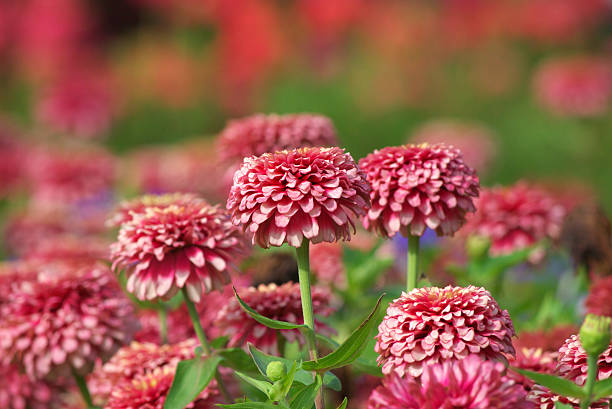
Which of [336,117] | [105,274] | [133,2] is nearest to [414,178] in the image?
[105,274]

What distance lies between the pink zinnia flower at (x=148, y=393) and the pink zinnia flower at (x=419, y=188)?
1.14ft

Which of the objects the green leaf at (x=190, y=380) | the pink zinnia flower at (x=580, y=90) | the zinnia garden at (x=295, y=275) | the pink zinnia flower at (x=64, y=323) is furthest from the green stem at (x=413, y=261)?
the pink zinnia flower at (x=580, y=90)

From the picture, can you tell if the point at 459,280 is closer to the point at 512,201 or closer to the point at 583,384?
the point at 512,201

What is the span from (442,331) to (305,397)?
171 millimetres

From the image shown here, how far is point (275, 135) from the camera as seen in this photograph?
53.4 inches

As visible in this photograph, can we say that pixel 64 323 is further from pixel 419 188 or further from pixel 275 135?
pixel 419 188

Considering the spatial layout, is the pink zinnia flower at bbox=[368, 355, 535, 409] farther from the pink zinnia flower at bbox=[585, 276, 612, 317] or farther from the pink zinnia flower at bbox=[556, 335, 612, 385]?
the pink zinnia flower at bbox=[585, 276, 612, 317]

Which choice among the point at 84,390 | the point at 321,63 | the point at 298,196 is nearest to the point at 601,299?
the point at 298,196

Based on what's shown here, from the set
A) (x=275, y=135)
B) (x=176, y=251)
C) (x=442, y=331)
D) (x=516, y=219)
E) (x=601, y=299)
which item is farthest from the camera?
(x=516, y=219)

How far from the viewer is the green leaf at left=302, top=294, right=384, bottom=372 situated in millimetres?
907

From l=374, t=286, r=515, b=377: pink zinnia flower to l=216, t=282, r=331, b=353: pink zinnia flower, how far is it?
0.93ft

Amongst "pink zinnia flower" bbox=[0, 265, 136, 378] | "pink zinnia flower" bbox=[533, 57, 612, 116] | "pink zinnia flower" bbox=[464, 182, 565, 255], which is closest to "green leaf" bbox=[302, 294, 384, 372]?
"pink zinnia flower" bbox=[0, 265, 136, 378]

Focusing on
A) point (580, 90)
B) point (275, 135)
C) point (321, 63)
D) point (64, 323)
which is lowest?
point (64, 323)

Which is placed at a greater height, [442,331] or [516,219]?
[516,219]
